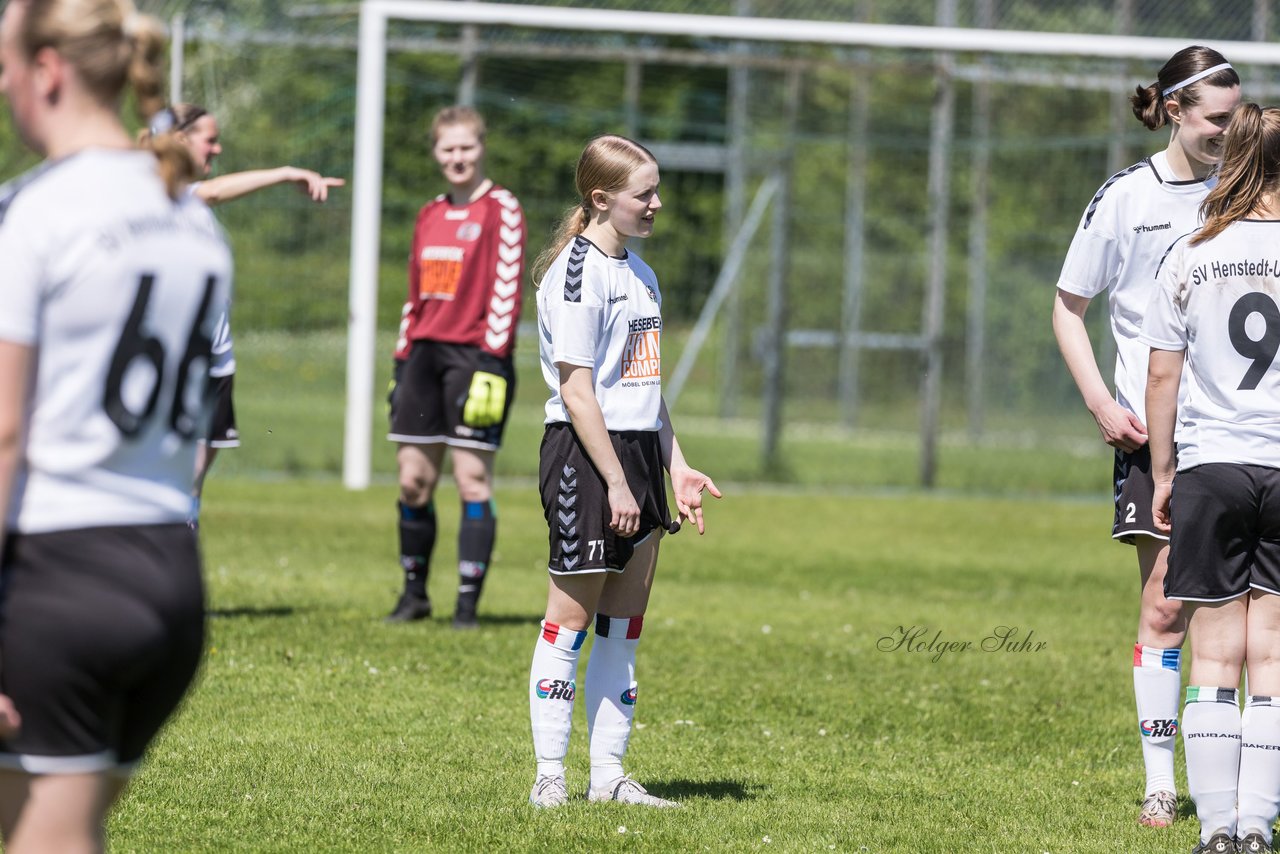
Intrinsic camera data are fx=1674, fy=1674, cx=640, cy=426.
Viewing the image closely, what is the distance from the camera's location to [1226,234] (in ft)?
14.9

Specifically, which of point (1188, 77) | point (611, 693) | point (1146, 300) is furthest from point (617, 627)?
point (1188, 77)

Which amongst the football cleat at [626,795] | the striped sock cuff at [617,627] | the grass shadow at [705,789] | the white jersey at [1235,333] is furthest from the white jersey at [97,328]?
the grass shadow at [705,789]

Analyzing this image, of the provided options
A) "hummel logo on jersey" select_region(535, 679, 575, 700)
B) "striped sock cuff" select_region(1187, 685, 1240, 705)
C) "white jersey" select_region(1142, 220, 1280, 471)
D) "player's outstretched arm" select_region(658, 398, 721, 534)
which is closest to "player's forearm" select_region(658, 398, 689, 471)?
"player's outstretched arm" select_region(658, 398, 721, 534)

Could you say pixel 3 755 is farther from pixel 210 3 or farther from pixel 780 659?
pixel 210 3

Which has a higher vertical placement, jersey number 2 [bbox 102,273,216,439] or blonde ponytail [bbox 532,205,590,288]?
blonde ponytail [bbox 532,205,590,288]

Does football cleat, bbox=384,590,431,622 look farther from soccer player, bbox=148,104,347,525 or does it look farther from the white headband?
the white headband

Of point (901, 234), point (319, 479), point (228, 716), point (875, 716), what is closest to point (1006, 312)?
point (901, 234)

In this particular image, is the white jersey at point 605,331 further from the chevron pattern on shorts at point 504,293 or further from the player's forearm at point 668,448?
the chevron pattern on shorts at point 504,293

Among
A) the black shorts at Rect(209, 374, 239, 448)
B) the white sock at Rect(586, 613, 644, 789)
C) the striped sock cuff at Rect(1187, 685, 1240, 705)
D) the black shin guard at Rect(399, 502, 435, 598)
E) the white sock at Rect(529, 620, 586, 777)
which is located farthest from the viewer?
the black shin guard at Rect(399, 502, 435, 598)

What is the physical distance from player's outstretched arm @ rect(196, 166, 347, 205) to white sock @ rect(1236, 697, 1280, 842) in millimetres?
3772

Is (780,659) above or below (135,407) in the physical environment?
below

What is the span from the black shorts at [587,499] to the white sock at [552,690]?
0.76ft

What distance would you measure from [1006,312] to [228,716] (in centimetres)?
1372

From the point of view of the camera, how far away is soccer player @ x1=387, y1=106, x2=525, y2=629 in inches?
331
